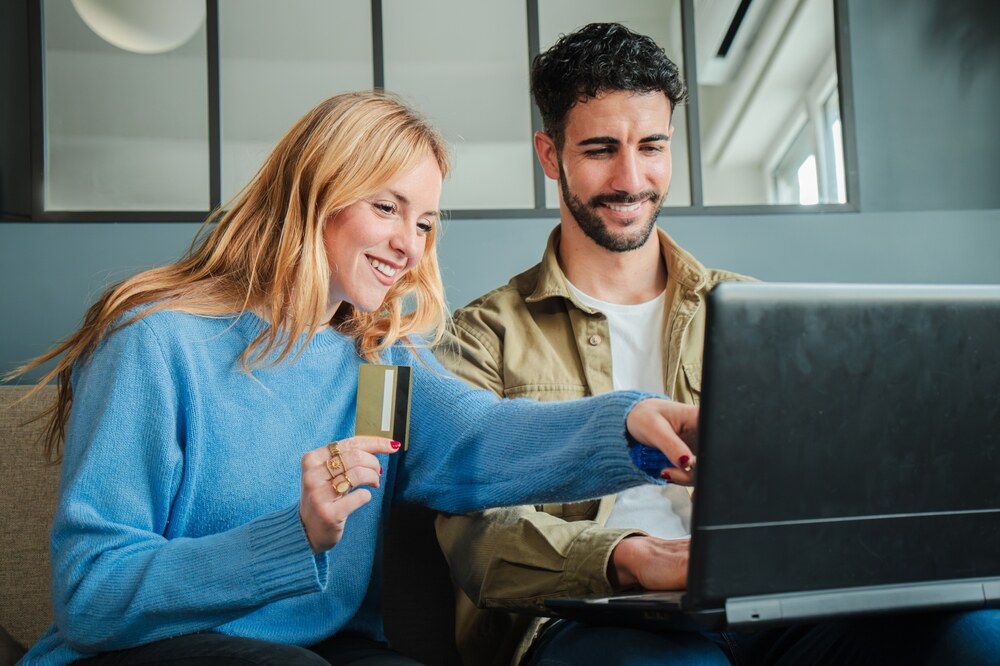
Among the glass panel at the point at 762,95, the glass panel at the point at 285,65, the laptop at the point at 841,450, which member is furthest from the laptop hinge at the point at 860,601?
the glass panel at the point at 285,65

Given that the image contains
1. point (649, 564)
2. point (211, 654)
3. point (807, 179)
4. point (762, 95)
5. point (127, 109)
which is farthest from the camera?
point (762, 95)

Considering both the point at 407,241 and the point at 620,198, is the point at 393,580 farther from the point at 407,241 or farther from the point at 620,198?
the point at 620,198

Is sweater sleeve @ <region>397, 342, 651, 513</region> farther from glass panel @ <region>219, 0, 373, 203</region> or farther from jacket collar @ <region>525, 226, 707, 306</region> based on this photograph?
glass panel @ <region>219, 0, 373, 203</region>

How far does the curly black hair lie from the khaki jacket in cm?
24

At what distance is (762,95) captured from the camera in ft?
23.2

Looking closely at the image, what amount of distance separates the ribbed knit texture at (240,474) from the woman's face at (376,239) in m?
0.10

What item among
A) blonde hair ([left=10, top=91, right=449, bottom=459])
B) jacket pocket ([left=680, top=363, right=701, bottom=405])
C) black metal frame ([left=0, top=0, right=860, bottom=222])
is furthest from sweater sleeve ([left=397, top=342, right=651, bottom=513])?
black metal frame ([left=0, top=0, right=860, bottom=222])

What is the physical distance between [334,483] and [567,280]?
2.59 feet

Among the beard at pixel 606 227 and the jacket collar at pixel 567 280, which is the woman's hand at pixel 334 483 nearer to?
the jacket collar at pixel 567 280

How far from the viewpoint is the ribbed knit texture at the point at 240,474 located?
1.02 meters

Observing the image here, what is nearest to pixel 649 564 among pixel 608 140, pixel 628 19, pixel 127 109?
pixel 608 140

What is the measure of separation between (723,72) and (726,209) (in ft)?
12.3

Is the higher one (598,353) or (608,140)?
(608,140)

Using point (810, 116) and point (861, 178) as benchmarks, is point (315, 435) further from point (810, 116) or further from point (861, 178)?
point (810, 116)
